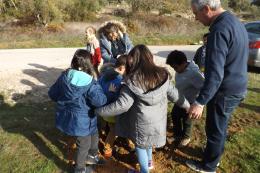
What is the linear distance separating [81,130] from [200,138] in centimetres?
208

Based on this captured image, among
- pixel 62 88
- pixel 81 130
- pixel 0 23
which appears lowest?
pixel 0 23

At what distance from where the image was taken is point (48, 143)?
4.57 m

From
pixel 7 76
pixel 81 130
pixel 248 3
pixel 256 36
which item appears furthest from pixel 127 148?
pixel 248 3

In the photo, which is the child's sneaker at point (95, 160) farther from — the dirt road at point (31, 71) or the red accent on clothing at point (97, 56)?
the dirt road at point (31, 71)

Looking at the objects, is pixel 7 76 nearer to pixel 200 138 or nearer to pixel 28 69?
pixel 28 69

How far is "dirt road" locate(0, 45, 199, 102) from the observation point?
6664mm

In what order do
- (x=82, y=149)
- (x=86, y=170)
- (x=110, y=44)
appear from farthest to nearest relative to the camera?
(x=110, y=44) → (x=86, y=170) → (x=82, y=149)

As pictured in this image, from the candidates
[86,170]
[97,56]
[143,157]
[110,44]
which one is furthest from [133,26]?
[143,157]

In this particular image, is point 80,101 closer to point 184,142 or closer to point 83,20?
point 184,142

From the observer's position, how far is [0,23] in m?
24.1

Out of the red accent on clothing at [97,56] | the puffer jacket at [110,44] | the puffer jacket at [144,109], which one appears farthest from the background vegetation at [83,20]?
the puffer jacket at [144,109]

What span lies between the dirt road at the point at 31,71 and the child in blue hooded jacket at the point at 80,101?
2839 mm

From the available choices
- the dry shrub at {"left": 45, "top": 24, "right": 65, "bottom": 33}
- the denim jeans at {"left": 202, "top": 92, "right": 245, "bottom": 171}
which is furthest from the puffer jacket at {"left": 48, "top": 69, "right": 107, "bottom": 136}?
the dry shrub at {"left": 45, "top": 24, "right": 65, "bottom": 33}

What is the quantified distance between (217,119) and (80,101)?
1.55 meters
